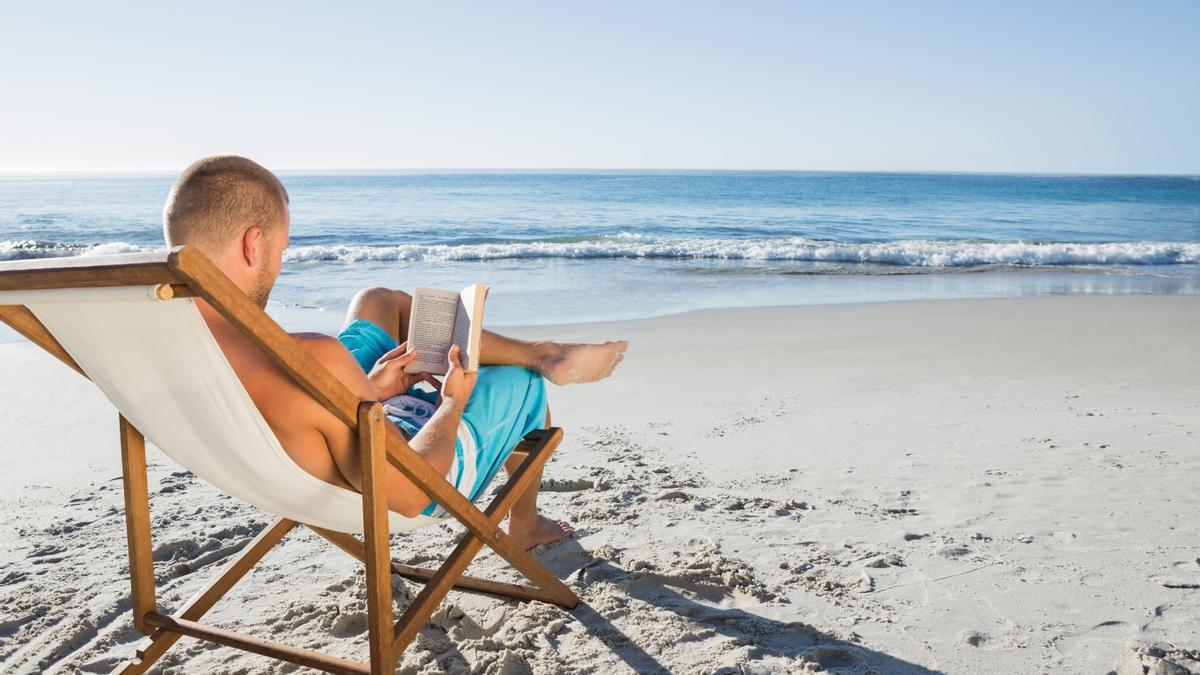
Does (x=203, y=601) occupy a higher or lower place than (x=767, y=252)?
lower

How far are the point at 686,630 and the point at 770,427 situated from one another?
216cm

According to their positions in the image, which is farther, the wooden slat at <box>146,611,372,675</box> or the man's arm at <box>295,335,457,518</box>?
the wooden slat at <box>146,611,372,675</box>

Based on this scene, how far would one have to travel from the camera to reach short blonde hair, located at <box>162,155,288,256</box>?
1733 millimetres

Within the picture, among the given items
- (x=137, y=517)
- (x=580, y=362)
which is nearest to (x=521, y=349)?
(x=580, y=362)

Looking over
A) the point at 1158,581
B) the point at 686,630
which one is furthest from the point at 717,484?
the point at 1158,581

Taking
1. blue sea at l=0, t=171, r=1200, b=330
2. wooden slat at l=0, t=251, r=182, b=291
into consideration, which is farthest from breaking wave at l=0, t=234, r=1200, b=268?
wooden slat at l=0, t=251, r=182, b=291

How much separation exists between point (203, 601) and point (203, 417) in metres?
0.83

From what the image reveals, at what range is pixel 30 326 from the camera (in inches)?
70.7

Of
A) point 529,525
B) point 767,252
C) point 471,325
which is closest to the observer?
point 471,325

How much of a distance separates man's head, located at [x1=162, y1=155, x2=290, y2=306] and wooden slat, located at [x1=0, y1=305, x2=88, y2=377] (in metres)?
0.32

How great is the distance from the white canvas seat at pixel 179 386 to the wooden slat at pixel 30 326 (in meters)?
0.09

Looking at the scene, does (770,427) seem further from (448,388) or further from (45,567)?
(45,567)

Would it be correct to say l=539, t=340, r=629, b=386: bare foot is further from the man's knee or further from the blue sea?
the blue sea

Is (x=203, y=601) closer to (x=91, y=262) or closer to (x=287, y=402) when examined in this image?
(x=287, y=402)
